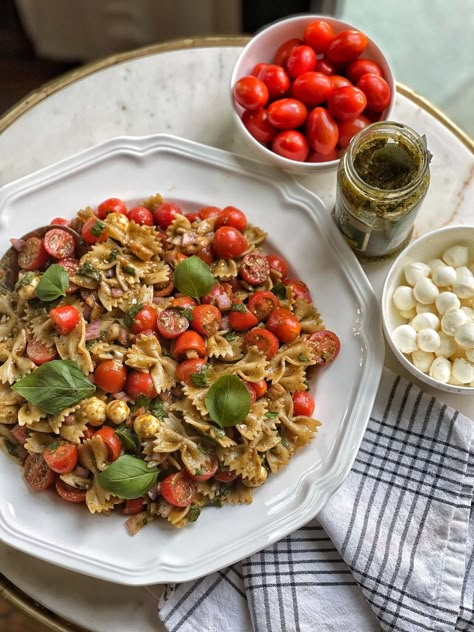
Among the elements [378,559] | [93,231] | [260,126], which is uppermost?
[260,126]

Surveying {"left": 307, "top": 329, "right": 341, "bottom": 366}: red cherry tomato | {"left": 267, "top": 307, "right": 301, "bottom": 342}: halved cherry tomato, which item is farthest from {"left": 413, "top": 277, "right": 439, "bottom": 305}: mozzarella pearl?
{"left": 267, "top": 307, "right": 301, "bottom": 342}: halved cherry tomato

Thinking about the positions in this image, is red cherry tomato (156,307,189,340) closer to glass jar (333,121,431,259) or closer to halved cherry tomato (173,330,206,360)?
halved cherry tomato (173,330,206,360)

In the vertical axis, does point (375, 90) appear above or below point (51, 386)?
above

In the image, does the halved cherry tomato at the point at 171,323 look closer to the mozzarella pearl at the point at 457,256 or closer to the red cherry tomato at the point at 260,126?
the red cherry tomato at the point at 260,126

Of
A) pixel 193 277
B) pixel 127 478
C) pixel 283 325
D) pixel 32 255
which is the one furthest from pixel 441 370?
pixel 32 255

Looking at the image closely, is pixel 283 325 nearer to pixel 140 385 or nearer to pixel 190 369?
pixel 190 369

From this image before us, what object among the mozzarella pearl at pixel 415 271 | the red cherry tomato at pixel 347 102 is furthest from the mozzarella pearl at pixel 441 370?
the red cherry tomato at pixel 347 102

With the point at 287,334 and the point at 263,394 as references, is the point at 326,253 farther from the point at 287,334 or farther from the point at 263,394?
the point at 263,394
